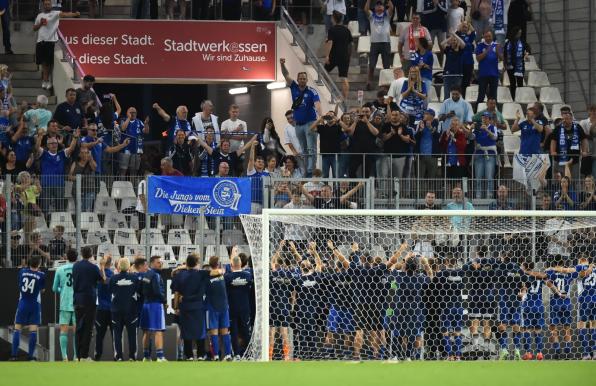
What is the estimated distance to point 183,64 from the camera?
2777cm

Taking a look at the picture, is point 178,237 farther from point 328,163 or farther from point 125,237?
point 328,163

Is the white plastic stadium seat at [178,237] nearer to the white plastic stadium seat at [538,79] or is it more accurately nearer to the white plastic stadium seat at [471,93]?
the white plastic stadium seat at [471,93]

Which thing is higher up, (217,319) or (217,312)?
(217,312)

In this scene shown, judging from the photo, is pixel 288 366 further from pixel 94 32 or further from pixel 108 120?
pixel 94 32

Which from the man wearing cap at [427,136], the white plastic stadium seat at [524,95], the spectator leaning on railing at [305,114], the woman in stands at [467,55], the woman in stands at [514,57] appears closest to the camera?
the man wearing cap at [427,136]

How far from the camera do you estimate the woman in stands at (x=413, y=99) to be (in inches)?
968

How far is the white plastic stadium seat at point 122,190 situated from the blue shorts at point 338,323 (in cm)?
402

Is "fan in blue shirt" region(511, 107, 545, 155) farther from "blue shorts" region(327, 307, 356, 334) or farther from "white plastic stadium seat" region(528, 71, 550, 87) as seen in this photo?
"blue shorts" region(327, 307, 356, 334)

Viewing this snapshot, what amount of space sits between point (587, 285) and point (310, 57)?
374 inches

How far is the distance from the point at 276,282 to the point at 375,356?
175 centimetres

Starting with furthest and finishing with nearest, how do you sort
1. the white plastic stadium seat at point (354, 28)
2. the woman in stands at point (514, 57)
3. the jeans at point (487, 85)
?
the white plastic stadium seat at point (354, 28)
the woman in stands at point (514, 57)
the jeans at point (487, 85)

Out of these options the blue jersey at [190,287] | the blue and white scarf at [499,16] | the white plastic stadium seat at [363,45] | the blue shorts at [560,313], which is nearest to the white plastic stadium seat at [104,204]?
the blue jersey at [190,287]

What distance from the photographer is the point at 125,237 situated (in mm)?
22219

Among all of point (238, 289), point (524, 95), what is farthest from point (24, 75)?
point (524, 95)
